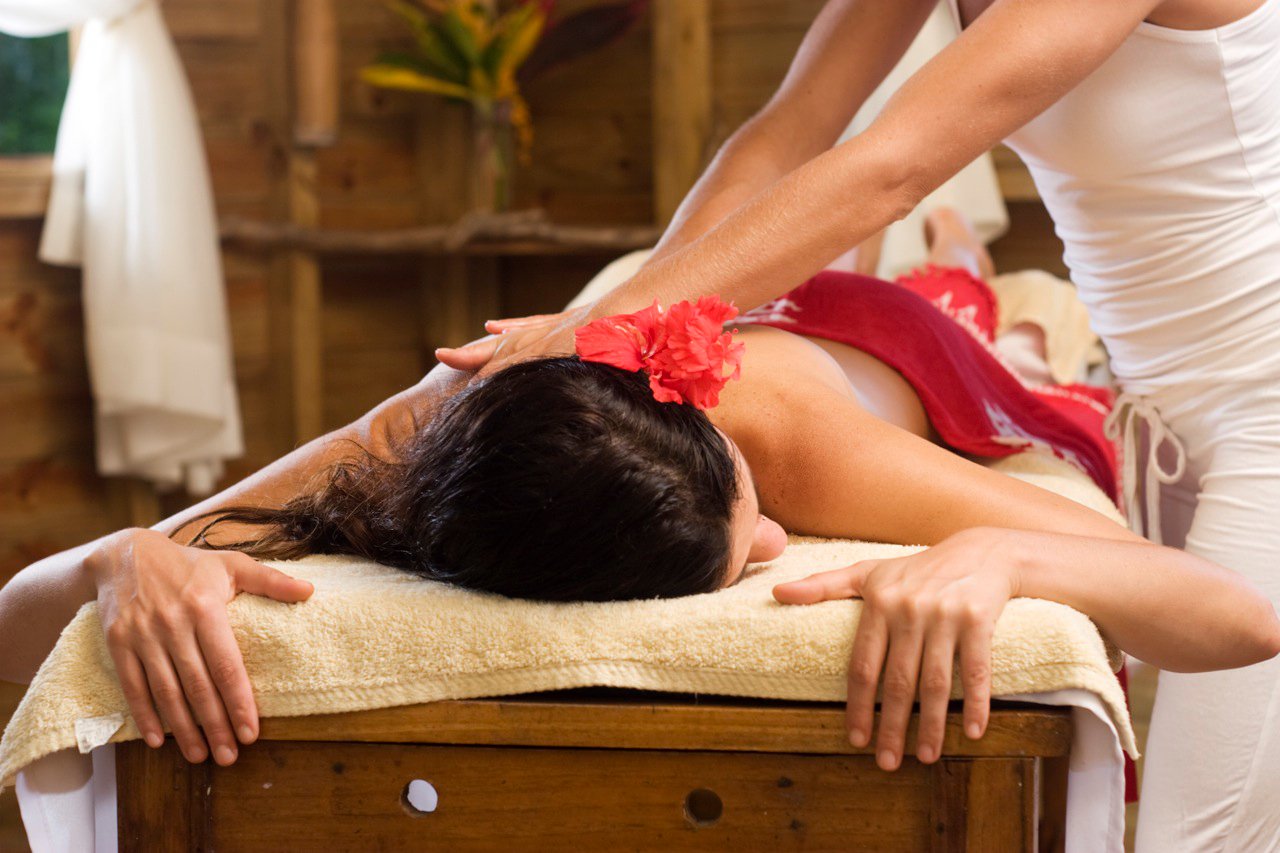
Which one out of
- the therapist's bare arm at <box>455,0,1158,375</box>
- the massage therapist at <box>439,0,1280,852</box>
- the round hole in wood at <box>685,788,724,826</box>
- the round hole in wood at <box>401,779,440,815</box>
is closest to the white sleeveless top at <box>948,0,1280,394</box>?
the massage therapist at <box>439,0,1280,852</box>

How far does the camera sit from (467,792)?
1.00 meters

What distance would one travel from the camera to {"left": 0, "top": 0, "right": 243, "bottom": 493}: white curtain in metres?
3.23

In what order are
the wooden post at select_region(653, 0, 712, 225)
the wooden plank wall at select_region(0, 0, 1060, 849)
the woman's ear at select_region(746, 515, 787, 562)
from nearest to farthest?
the woman's ear at select_region(746, 515, 787, 562) < the wooden post at select_region(653, 0, 712, 225) < the wooden plank wall at select_region(0, 0, 1060, 849)

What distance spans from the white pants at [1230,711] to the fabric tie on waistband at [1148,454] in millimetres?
89

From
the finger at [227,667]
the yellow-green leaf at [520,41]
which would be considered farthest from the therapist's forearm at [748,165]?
the yellow-green leaf at [520,41]

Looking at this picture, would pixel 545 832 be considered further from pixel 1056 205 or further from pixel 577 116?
pixel 577 116

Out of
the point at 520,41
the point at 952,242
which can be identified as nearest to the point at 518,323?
the point at 952,242

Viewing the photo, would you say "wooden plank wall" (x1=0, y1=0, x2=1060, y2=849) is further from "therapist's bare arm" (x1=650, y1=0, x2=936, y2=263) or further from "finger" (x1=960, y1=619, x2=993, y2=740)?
"finger" (x1=960, y1=619, x2=993, y2=740)

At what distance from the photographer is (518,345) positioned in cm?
132

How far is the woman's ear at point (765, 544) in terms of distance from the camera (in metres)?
1.16

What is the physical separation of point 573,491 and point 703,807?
27cm

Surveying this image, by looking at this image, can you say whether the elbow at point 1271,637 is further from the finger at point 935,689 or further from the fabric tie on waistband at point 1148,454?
the fabric tie on waistband at point 1148,454

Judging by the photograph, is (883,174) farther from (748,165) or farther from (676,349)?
(748,165)

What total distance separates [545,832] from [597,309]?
0.50 metres
